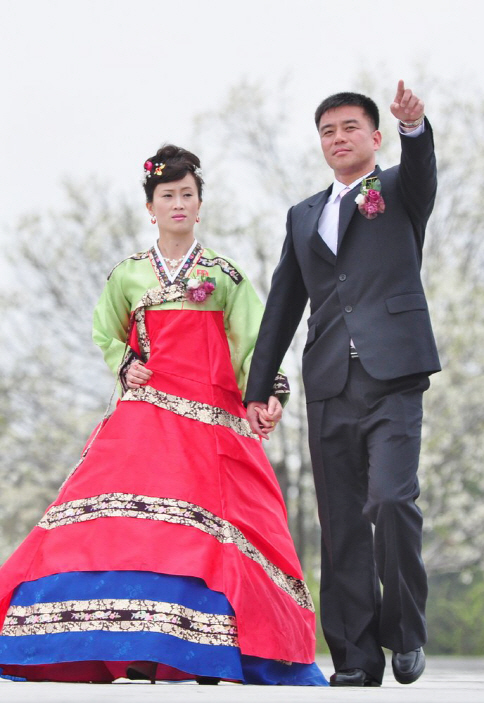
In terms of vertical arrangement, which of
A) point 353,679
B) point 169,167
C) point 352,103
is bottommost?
point 353,679

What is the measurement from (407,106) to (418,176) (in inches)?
10.0

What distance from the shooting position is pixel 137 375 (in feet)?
13.1

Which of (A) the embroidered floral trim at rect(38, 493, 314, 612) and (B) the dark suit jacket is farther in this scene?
(A) the embroidered floral trim at rect(38, 493, 314, 612)

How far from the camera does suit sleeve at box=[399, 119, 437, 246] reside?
353 cm

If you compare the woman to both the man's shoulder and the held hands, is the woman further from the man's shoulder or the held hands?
the man's shoulder

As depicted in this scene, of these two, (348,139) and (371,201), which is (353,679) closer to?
(371,201)

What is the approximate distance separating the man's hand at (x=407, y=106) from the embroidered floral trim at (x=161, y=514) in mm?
1368

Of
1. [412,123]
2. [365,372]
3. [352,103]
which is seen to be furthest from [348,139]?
[365,372]

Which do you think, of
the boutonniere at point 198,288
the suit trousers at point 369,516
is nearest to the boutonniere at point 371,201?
the suit trousers at point 369,516

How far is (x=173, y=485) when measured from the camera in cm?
373

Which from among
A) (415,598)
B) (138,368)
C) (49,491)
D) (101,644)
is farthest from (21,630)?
(49,491)

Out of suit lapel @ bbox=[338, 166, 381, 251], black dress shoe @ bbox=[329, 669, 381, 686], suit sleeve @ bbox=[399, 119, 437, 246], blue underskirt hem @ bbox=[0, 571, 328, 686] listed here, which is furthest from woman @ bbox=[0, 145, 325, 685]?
suit sleeve @ bbox=[399, 119, 437, 246]

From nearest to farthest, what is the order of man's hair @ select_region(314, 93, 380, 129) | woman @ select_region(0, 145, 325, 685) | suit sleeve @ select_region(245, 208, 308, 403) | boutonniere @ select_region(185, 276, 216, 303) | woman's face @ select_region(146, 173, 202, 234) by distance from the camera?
woman @ select_region(0, 145, 325, 685) → man's hair @ select_region(314, 93, 380, 129) → suit sleeve @ select_region(245, 208, 308, 403) → boutonniere @ select_region(185, 276, 216, 303) → woman's face @ select_region(146, 173, 202, 234)

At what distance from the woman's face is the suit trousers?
89 centimetres
